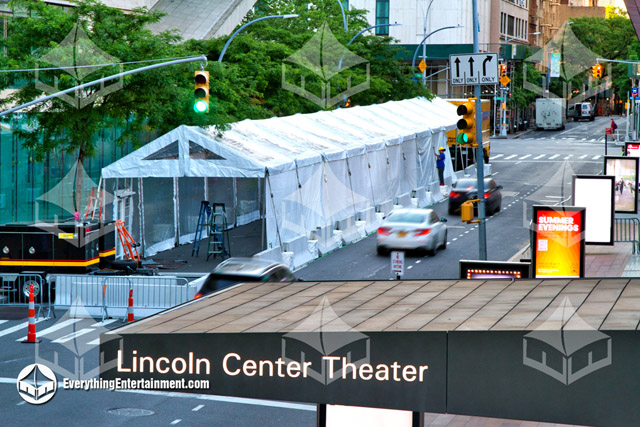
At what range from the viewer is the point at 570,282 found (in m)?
9.64

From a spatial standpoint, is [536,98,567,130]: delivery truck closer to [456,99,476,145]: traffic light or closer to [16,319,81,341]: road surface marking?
[456,99,476,145]: traffic light

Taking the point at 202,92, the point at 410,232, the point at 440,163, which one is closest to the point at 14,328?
the point at 202,92

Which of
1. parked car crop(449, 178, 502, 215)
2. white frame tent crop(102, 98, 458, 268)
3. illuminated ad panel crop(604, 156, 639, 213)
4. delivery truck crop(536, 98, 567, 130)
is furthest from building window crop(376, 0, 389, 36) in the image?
illuminated ad panel crop(604, 156, 639, 213)

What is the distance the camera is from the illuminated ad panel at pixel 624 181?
33.8 meters

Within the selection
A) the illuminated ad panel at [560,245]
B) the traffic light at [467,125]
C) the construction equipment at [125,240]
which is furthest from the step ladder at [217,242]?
the illuminated ad panel at [560,245]

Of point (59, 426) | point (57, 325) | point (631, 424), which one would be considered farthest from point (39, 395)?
point (631, 424)

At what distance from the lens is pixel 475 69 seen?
78.1ft

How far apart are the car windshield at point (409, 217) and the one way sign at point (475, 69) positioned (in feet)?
22.5

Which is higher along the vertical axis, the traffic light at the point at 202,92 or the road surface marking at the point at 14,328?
the traffic light at the point at 202,92

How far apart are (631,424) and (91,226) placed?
64.0 ft

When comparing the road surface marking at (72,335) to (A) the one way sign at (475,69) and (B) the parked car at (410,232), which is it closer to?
(A) the one way sign at (475,69)

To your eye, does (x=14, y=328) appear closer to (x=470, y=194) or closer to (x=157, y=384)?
(x=157, y=384)

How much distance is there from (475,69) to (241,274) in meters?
8.98

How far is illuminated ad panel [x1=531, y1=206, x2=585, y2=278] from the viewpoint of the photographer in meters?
20.6
